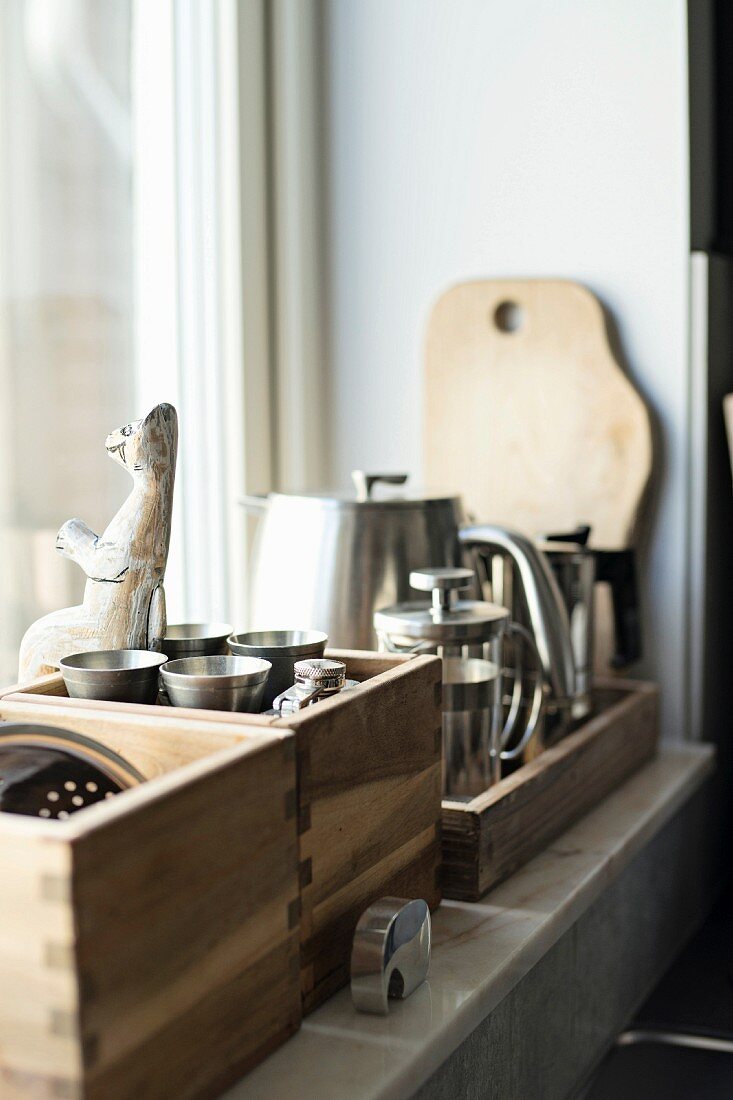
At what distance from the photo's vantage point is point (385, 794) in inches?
27.3

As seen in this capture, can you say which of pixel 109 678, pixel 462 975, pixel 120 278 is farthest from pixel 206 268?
pixel 462 975

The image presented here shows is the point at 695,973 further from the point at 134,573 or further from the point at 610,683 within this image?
the point at 134,573

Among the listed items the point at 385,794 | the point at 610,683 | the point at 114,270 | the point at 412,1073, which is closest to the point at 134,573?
the point at 385,794

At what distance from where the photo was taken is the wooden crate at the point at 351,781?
0.61 m

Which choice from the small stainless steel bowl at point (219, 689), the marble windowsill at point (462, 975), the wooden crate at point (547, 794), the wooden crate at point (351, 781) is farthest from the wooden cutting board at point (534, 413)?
the small stainless steel bowl at point (219, 689)

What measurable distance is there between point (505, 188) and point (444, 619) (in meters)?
0.57

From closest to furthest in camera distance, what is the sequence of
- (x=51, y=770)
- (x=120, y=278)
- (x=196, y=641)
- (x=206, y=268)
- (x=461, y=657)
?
1. (x=51, y=770)
2. (x=196, y=641)
3. (x=461, y=657)
4. (x=120, y=278)
5. (x=206, y=268)

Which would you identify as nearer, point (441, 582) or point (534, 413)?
point (441, 582)

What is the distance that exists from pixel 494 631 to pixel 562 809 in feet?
0.60

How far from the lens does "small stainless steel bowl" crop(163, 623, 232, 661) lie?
29.1 inches

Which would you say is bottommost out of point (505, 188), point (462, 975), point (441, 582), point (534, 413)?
point (462, 975)

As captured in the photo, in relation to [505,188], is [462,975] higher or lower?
lower

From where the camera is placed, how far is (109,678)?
2.12ft

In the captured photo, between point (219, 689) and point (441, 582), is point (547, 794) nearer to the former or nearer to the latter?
point (441, 582)
